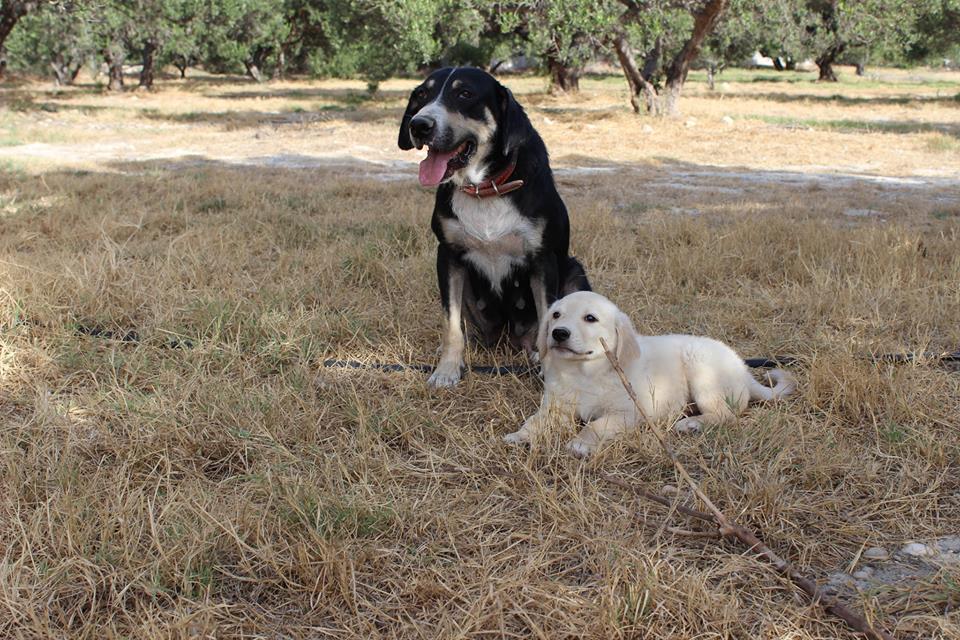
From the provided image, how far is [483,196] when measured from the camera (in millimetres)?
3977

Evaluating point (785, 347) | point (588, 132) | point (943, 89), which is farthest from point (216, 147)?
point (943, 89)

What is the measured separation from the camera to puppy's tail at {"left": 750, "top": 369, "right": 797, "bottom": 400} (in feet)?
11.6

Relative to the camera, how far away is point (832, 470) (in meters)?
2.90

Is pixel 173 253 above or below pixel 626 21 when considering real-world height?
below

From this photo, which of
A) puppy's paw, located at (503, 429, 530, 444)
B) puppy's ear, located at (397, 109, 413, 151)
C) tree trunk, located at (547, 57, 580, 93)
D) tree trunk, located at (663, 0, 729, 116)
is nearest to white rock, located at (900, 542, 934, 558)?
puppy's paw, located at (503, 429, 530, 444)

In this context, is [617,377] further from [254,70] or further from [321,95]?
[254,70]

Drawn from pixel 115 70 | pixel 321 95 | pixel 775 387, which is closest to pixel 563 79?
pixel 321 95

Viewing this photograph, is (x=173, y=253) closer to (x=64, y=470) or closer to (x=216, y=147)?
(x=64, y=470)

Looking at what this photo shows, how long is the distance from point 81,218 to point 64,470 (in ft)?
15.9

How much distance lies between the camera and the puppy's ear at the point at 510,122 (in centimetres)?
395

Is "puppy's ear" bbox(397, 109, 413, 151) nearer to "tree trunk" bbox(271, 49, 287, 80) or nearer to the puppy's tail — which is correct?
the puppy's tail

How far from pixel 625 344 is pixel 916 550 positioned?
1.27m

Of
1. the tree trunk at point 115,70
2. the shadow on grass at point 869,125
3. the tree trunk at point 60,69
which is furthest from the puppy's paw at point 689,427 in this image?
the tree trunk at point 60,69

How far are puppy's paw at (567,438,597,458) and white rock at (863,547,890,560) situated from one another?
98cm
